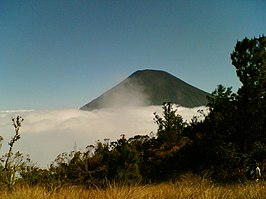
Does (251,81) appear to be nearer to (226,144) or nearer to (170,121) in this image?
(226,144)

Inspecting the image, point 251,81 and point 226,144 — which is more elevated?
point 251,81

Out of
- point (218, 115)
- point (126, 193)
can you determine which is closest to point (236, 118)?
point (218, 115)

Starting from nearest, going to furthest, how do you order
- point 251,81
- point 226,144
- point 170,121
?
point 251,81 < point 226,144 < point 170,121

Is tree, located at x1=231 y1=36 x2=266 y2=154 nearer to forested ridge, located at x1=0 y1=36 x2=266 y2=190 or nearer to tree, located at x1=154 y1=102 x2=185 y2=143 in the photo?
forested ridge, located at x1=0 y1=36 x2=266 y2=190

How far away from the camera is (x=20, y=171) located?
10.5 meters

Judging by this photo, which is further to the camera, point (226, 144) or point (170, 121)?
point (170, 121)

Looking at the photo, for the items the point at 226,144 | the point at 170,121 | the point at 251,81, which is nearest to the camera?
the point at 251,81

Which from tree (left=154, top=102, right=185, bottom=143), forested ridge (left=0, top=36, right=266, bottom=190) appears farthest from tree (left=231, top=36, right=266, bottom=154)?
tree (left=154, top=102, right=185, bottom=143)

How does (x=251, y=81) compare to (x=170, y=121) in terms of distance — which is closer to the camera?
(x=251, y=81)

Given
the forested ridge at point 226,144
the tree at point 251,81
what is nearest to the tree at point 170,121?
the forested ridge at point 226,144

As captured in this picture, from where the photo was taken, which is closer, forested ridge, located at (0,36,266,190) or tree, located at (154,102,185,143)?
forested ridge, located at (0,36,266,190)

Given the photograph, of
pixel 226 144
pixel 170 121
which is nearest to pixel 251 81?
pixel 226 144

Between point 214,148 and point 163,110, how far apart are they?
32.2 m

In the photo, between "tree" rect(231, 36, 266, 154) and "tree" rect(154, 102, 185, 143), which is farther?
"tree" rect(154, 102, 185, 143)
